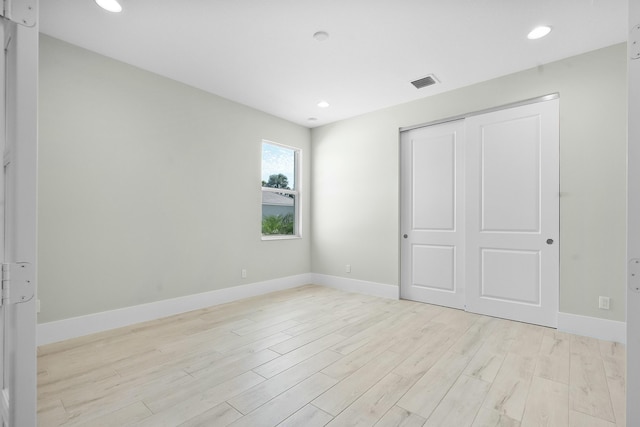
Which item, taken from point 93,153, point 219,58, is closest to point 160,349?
point 93,153

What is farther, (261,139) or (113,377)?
(261,139)

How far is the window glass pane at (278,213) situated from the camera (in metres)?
4.72

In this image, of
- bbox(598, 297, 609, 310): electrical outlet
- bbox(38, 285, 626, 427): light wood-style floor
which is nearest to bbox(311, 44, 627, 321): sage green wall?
bbox(598, 297, 609, 310): electrical outlet

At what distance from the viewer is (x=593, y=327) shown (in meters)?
2.86

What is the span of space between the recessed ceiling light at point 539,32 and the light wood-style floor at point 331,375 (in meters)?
2.70

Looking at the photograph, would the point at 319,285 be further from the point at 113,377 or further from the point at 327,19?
the point at 327,19

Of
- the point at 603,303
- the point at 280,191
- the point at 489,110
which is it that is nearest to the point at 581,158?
the point at 489,110

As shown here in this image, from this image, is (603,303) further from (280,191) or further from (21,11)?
(21,11)

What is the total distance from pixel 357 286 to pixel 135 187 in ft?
10.5

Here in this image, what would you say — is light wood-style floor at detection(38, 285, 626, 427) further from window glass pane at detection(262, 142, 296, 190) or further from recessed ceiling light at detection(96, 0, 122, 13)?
recessed ceiling light at detection(96, 0, 122, 13)

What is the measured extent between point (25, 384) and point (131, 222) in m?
2.33

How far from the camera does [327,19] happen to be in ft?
8.05

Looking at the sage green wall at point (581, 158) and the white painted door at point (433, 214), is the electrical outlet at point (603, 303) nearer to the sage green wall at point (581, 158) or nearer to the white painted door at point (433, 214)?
the sage green wall at point (581, 158)

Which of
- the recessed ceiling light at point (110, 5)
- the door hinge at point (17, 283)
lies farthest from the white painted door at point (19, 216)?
the recessed ceiling light at point (110, 5)
